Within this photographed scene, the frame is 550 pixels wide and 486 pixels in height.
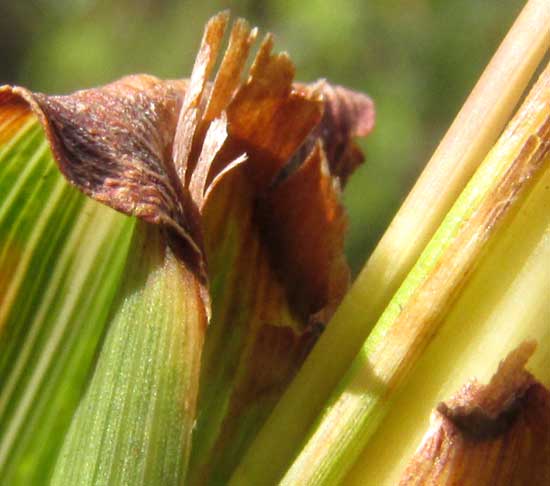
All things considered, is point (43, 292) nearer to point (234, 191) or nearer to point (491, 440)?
point (234, 191)

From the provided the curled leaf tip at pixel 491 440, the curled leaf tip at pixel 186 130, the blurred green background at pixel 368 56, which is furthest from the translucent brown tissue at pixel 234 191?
the blurred green background at pixel 368 56

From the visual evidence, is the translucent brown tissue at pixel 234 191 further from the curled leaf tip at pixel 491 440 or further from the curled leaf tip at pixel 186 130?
the curled leaf tip at pixel 491 440

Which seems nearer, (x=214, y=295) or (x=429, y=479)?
(x=429, y=479)

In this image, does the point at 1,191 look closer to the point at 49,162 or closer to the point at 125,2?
the point at 49,162

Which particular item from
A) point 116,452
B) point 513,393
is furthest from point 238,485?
point 513,393

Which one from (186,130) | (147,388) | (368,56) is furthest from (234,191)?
(368,56)

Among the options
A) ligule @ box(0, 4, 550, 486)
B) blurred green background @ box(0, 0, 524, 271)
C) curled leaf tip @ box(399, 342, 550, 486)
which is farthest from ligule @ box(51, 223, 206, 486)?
blurred green background @ box(0, 0, 524, 271)
